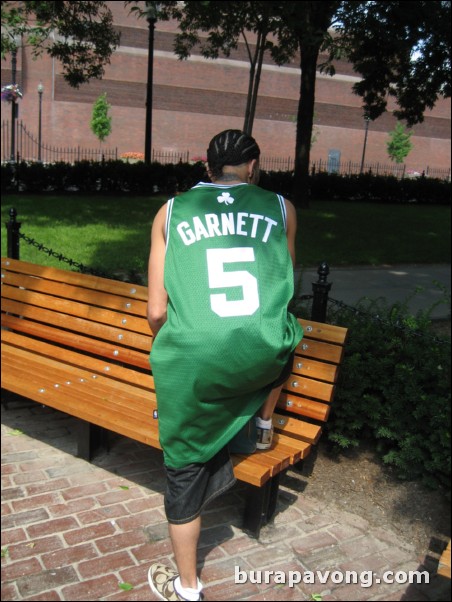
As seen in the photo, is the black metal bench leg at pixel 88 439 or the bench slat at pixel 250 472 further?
the black metal bench leg at pixel 88 439

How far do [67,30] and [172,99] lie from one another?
124 ft

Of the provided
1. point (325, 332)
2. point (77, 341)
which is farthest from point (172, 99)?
point (325, 332)

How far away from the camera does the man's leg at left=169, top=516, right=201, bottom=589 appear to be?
2.71m

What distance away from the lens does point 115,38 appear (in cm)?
1215

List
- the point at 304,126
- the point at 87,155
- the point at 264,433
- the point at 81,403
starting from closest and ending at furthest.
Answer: the point at 264,433 < the point at 81,403 < the point at 304,126 < the point at 87,155

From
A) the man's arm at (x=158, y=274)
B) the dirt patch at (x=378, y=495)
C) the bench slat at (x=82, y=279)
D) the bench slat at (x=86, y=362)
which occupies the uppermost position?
the man's arm at (x=158, y=274)

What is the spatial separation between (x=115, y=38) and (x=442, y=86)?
661 centimetres

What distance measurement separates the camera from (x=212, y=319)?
2.48 meters

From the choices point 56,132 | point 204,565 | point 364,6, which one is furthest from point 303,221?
point 56,132

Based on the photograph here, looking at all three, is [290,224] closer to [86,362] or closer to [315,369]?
[315,369]

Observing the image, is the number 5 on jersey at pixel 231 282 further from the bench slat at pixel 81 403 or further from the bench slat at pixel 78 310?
the bench slat at pixel 78 310

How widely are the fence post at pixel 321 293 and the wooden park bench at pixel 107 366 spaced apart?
0.84 feet

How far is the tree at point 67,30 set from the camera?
34.9 feet

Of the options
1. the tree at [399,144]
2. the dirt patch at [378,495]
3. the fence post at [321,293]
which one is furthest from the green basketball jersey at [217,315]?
the tree at [399,144]
